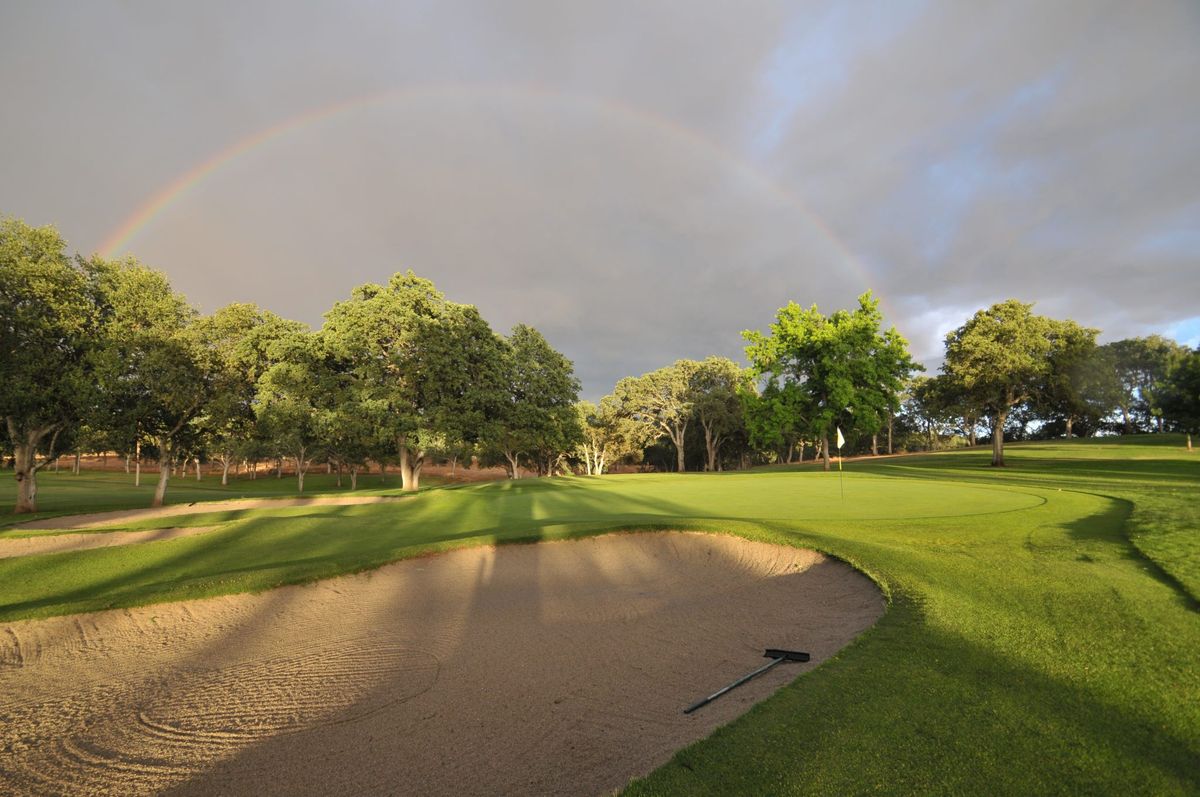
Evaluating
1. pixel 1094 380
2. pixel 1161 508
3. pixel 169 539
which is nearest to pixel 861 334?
pixel 1094 380

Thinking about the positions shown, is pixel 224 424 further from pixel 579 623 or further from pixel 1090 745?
pixel 1090 745

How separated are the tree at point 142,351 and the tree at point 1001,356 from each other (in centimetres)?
5251

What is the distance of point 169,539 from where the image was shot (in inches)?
543

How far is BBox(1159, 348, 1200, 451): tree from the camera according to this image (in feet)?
94.3

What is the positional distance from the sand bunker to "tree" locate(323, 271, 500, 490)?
76.2 feet

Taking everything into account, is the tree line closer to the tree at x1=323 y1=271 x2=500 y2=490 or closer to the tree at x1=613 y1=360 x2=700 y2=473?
the tree at x1=323 y1=271 x2=500 y2=490

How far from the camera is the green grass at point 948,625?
3434 mm

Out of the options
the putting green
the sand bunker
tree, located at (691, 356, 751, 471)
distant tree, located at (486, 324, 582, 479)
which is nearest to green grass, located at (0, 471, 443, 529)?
distant tree, located at (486, 324, 582, 479)

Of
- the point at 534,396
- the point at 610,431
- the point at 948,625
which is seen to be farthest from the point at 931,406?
the point at 948,625

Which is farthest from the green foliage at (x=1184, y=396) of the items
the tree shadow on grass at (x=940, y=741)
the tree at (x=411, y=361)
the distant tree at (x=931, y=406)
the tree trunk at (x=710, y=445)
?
the tree trunk at (x=710, y=445)

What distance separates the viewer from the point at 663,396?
72.6 meters

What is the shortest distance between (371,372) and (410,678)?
29954 mm

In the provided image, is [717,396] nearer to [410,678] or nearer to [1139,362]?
[1139,362]

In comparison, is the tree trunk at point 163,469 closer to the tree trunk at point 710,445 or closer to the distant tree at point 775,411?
the distant tree at point 775,411
